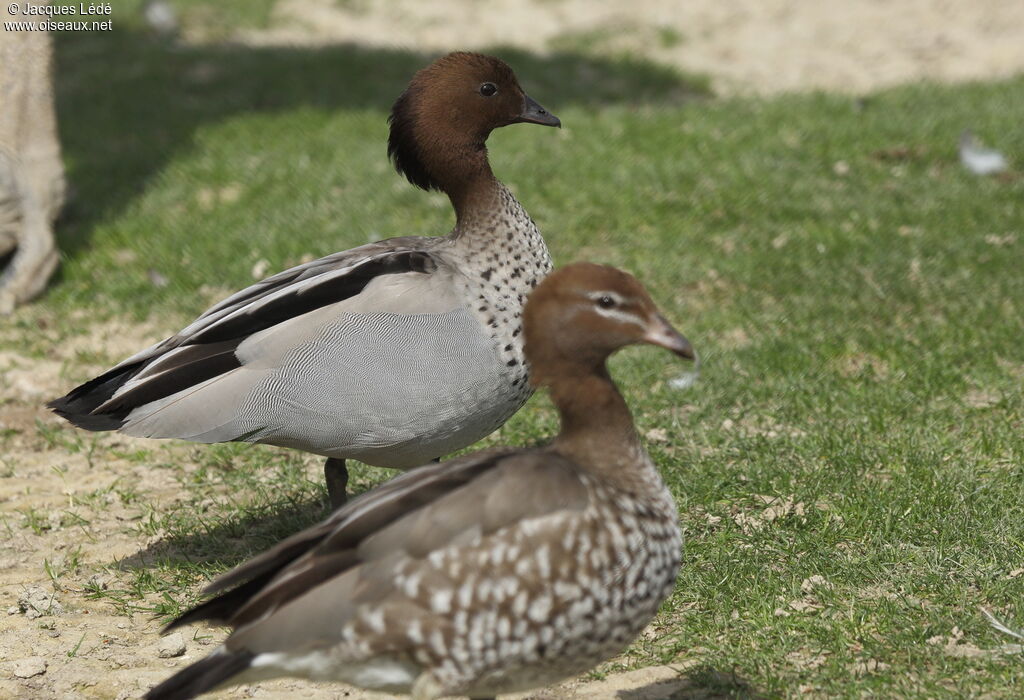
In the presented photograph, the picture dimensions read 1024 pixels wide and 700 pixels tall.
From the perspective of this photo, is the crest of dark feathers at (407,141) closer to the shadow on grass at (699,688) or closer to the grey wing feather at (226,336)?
the grey wing feather at (226,336)

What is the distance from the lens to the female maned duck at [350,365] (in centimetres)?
422

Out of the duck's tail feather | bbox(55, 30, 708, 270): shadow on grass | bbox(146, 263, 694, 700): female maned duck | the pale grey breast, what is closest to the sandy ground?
bbox(55, 30, 708, 270): shadow on grass

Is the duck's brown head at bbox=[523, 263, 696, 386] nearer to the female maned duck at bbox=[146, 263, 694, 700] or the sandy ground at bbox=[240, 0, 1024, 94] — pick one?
the female maned duck at bbox=[146, 263, 694, 700]

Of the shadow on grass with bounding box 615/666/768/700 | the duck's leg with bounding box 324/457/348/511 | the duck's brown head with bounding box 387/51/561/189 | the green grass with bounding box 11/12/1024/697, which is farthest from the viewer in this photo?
the duck's brown head with bounding box 387/51/561/189

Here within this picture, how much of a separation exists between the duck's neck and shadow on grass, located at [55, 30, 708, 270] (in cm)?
578

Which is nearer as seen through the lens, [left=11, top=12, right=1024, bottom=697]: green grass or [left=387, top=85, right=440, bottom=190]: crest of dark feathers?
[left=11, top=12, right=1024, bottom=697]: green grass

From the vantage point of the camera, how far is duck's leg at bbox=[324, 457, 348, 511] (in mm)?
4711

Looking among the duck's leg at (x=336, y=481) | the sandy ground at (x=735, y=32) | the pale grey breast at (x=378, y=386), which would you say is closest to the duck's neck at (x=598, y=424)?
the pale grey breast at (x=378, y=386)

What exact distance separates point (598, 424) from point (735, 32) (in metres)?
11.0

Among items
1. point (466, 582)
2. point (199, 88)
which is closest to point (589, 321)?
point (466, 582)

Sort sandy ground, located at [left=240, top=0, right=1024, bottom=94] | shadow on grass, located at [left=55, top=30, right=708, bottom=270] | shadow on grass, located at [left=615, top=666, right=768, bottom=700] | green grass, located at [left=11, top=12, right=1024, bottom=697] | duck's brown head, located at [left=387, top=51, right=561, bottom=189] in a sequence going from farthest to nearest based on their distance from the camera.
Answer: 1. sandy ground, located at [left=240, top=0, right=1024, bottom=94]
2. shadow on grass, located at [left=55, top=30, right=708, bottom=270]
3. duck's brown head, located at [left=387, top=51, right=561, bottom=189]
4. green grass, located at [left=11, top=12, right=1024, bottom=697]
5. shadow on grass, located at [left=615, top=666, right=768, bottom=700]

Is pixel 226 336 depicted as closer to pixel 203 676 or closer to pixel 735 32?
pixel 203 676

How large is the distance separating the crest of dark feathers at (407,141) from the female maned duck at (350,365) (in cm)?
46

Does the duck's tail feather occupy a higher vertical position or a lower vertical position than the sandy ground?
lower
